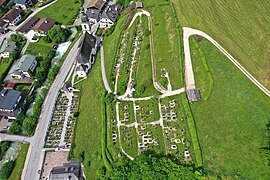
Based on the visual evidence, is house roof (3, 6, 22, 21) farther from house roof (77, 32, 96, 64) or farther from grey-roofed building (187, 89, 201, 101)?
grey-roofed building (187, 89, 201, 101)

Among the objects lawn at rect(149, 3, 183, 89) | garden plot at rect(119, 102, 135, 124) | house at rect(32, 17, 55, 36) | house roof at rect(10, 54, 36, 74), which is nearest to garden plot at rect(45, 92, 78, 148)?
garden plot at rect(119, 102, 135, 124)

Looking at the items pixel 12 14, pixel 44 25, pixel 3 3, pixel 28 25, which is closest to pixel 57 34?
pixel 44 25

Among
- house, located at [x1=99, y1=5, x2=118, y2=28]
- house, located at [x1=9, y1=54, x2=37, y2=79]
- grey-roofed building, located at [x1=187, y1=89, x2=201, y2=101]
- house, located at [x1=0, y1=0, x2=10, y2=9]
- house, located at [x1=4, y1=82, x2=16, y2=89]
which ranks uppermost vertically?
house, located at [x1=0, y1=0, x2=10, y2=9]

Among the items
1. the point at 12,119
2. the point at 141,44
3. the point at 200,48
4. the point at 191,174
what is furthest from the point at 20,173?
the point at 200,48

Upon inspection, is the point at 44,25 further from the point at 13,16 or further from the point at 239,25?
the point at 239,25

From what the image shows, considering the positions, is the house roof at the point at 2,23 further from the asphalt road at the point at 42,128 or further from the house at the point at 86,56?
the house at the point at 86,56

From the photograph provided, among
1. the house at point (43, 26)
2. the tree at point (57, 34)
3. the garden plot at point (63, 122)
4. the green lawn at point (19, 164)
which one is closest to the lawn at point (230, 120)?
the garden plot at point (63, 122)
